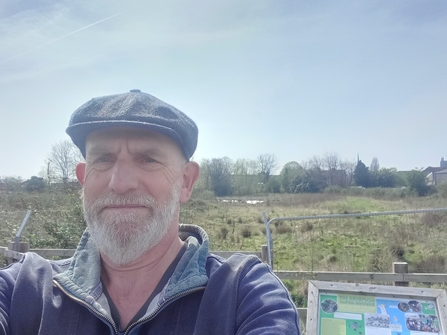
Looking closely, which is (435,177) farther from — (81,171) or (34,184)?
(81,171)

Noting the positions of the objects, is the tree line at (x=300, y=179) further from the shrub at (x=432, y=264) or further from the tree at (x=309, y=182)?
the shrub at (x=432, y=264)

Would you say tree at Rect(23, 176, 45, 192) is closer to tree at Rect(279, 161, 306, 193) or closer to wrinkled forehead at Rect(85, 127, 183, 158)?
wrinkled forehead at Rect(85, 127, 183, 158)

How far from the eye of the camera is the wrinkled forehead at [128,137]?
67.8 inches

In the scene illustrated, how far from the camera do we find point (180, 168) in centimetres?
Answer: 188

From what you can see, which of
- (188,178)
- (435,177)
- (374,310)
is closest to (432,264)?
(374,310)

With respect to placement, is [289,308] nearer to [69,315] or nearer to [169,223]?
[169,223]

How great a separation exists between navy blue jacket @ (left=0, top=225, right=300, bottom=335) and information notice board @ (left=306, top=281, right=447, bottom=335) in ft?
3.93

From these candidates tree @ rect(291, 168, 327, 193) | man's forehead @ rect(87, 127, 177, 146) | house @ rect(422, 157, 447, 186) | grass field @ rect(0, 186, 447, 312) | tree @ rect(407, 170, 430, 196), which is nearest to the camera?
man's forehead @ rect(87, 127, 177, 146)

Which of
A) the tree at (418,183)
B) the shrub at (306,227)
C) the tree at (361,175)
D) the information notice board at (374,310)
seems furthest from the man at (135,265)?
the tree at (361,175)

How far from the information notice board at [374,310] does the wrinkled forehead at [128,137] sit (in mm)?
1632

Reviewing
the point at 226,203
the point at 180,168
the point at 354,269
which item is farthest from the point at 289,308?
the point at 226,203

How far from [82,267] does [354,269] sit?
6.79m

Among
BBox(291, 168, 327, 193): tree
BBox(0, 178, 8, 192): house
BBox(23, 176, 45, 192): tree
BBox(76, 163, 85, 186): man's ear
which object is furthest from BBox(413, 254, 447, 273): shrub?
BBox(291, 168, 327, 193): tree

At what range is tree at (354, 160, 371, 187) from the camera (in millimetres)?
30781
